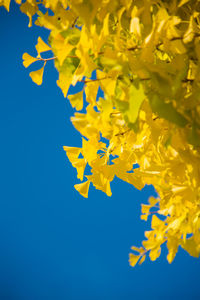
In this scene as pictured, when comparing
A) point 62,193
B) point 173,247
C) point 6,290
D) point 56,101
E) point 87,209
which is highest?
point 56,101

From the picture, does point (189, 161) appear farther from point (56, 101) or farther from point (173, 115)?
point (56, 101)

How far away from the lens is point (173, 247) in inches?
9.5

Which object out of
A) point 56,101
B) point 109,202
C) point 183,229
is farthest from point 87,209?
point 183,229

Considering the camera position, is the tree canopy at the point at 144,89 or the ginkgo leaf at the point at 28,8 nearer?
the tree canopy at the point at 144,89

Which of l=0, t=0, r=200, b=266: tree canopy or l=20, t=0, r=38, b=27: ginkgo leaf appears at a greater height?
l=20, t=0, r=38, b=27: ginkgo leaf

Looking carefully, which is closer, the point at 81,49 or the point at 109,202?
the point at 81,49

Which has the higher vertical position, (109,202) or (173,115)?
(109,202)

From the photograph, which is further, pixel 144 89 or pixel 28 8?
pixel 28 8

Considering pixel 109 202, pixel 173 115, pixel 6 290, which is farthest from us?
pixel 6 290

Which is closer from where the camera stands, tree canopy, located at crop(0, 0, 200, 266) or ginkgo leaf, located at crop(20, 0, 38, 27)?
tree canopy, located at crop(0, 0, 200, 266)

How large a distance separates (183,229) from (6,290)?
1659mm

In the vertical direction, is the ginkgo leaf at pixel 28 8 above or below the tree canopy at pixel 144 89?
above

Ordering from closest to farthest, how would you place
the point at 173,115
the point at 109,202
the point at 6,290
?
the point at 173,115, the point at 109,202, the point at 6,290

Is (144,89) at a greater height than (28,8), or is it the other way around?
(28,8)
